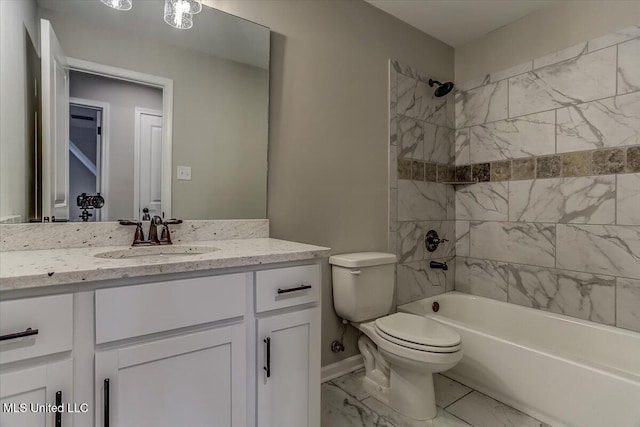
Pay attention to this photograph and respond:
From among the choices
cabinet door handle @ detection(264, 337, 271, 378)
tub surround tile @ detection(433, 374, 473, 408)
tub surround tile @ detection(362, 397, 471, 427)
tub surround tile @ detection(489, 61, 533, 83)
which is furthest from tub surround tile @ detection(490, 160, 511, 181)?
cabinet door handle @ detection(264, 337, 271, 378)

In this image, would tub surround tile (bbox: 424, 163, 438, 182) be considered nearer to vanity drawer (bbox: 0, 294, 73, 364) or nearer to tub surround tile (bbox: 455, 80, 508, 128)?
tub surround tile (bbox: 455, 80, 508, 128)

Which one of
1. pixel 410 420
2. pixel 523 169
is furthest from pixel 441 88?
pixel 410 420

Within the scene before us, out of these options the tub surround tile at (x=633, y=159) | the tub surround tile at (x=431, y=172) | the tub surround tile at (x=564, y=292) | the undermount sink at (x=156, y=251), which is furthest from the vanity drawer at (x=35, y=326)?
the tub surround tile at (x=633, y=159)

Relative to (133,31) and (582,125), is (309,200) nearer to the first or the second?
(133,31)

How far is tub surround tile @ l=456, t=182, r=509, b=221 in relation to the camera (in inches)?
Result: 96.7

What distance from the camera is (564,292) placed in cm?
213

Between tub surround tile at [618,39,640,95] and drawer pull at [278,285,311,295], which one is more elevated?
tub surround tile at [618,39,640,95]

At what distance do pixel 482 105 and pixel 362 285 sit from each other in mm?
1807

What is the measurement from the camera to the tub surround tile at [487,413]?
161cm

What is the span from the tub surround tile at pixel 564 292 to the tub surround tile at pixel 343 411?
1433mm

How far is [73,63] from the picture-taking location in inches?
50.7

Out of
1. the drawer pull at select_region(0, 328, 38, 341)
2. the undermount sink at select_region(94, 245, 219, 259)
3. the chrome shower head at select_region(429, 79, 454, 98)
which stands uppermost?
the chrome shower head at select_region(429, 79, 454, 98)

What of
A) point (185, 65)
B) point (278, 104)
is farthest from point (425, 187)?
point (185, 65)

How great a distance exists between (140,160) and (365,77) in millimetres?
1494
